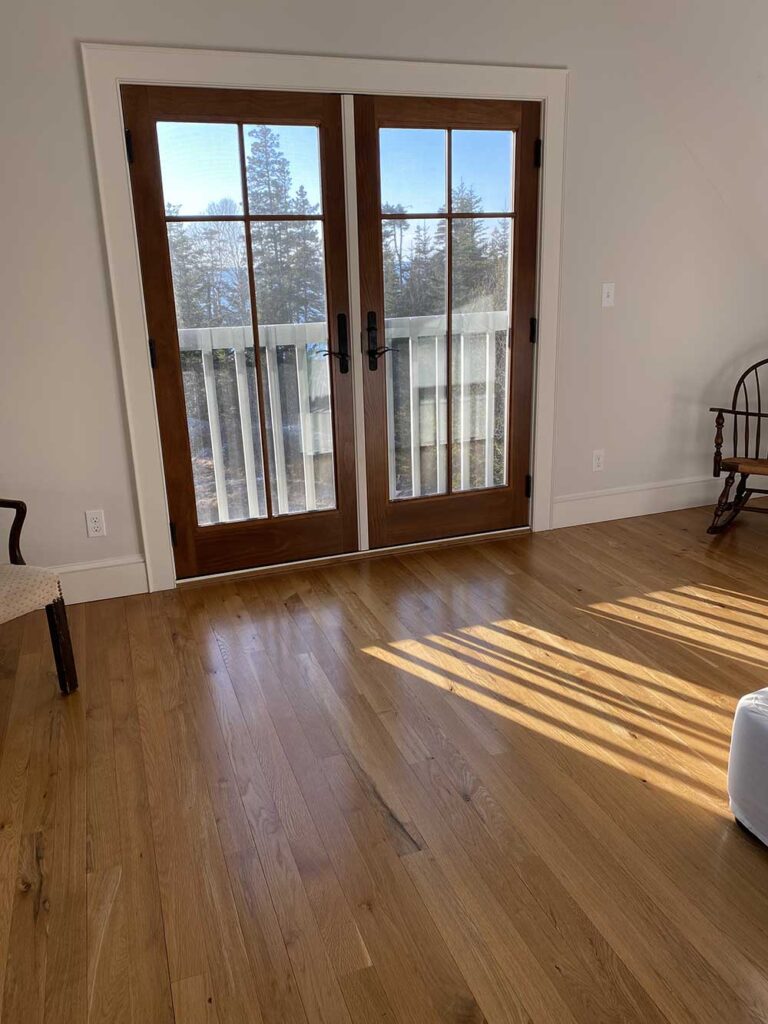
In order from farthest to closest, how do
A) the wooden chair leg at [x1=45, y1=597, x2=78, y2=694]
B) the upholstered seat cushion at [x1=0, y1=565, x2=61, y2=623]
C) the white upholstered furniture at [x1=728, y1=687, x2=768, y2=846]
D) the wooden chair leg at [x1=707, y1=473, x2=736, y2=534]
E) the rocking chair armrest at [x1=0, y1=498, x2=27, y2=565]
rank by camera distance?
the wooden chair leg at [x1=707, y1=473, x2=736, y2=534] → the rocking chair armrest at [x1=0, y1=498, x2=27, y2=565] → the wooden chair leg at [x1=45, y1=597, x2=78, y2=694] → the upholstered seat cushion at [x1=0, y1=565, x2=61, y2=623] → the white upholstered furniture at [x1=728, y1=687, x2=768, y2=846]

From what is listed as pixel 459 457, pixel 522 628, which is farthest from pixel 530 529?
pixel 522 628

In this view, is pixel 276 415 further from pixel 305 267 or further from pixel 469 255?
pixel 469 255

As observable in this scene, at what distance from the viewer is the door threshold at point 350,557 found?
3502mm

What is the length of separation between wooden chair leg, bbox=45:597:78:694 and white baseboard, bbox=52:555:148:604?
712 millimetres

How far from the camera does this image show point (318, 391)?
3.47 m

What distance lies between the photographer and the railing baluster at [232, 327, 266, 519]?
10.8 feet

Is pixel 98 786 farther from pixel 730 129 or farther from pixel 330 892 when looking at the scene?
pixel 730 129

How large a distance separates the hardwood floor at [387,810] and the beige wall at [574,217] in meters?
0.81

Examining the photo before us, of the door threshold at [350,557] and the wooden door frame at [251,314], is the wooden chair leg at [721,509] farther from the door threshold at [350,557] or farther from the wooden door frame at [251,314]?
the wooden door frame at [251,314]

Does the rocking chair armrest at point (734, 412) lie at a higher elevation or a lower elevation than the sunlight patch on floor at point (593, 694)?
higher

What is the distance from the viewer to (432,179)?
3.38 m

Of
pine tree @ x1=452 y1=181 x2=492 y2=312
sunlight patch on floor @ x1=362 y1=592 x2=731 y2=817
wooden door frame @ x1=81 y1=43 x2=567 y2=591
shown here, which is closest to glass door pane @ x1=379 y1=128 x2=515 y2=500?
pine tree @ x1=452 y1=181 x2=492 y2=312

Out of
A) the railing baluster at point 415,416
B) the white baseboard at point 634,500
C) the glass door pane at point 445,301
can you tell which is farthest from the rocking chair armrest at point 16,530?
the white baseboard at point 634,500

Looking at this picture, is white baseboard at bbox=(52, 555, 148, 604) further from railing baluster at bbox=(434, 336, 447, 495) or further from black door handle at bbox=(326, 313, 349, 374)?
railing baluster at bbox=(434, 336, 447, 495)
